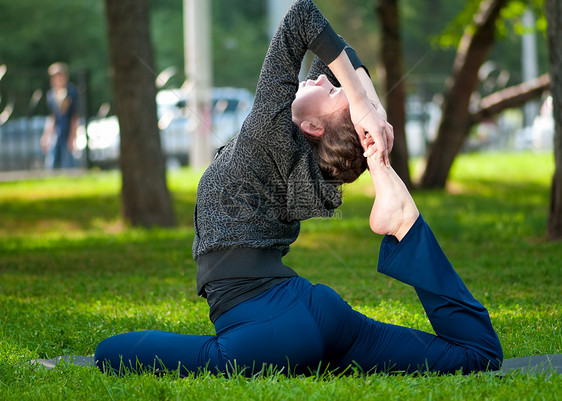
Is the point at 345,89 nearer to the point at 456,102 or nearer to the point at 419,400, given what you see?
the point at 419,400

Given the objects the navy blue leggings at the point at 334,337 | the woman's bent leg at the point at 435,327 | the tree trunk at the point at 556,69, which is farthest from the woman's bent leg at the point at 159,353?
the tree trunk at the point at 556,69

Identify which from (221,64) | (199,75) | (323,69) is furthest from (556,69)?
(221,64)

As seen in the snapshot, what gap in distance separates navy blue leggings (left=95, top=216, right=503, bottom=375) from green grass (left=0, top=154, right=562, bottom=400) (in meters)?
0.12

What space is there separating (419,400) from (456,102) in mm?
9512

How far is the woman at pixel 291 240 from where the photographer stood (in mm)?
3188

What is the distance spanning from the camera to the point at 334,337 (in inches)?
127

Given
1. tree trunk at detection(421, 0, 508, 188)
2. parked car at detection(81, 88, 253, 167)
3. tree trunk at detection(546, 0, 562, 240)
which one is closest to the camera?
tree trunk at detection(546, 0, 562, 240)

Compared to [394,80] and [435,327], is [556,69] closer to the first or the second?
[435,327]

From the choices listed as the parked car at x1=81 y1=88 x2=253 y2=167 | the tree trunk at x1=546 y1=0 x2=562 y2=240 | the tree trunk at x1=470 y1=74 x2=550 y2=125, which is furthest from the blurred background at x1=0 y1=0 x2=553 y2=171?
the tree trunk at x1=546 y1=0 x2=562 y2=240

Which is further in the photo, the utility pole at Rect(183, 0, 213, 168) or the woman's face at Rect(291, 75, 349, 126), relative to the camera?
the utility pole at Rect(183, 0, 213, 168)

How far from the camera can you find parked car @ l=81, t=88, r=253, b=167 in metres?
17.4

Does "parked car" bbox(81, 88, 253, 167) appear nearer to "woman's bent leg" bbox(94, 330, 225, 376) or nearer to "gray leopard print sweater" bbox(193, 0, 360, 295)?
"woman's bent leg" bbox(94, 330, 225, 376)

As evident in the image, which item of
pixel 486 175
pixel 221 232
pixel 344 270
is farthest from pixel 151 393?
pixel 486 175

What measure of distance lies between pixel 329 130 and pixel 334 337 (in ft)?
2.71
